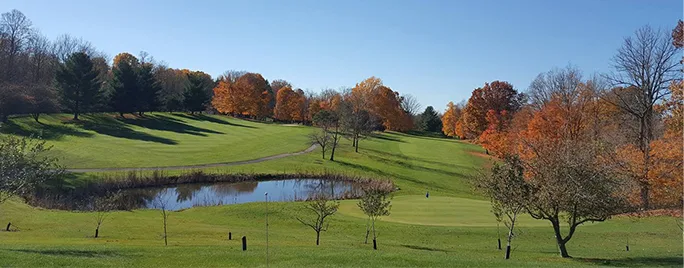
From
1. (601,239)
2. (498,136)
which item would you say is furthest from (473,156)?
(601,239)

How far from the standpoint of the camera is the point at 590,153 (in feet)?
73.8

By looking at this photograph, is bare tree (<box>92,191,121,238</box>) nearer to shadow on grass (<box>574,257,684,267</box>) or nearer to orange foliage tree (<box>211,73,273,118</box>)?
shadow on grass (<box>574,257,684,267</box>)

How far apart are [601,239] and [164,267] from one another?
70.2 feet

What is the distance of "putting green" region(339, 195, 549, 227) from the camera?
2711cm

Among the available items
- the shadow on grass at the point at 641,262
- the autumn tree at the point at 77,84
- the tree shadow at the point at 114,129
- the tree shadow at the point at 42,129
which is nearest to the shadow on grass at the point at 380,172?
the tree shadow at the point at 114,129

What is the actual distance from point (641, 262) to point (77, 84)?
241 feet

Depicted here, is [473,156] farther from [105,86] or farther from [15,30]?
[15,30]

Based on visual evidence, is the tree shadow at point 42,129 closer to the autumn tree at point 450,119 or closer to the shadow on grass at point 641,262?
the shadow on grass at point 641,262

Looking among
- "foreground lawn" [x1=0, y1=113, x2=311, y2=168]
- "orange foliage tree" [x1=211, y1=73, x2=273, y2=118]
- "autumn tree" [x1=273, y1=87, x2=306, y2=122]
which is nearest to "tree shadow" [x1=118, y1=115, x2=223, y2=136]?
"foreground lawn" [x1=0, y1=113, x2=311, y2=168]

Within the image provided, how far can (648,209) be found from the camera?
31906 mm

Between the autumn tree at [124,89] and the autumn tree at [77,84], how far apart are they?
30.1ft

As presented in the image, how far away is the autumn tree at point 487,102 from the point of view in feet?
267

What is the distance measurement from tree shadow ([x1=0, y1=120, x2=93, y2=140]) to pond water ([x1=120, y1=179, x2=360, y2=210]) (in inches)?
1035

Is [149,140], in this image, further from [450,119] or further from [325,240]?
[450,119]
